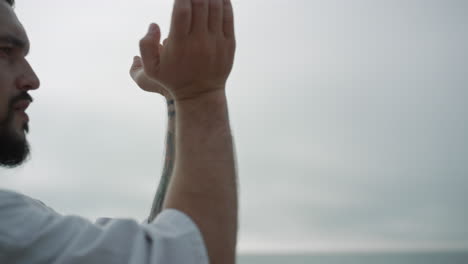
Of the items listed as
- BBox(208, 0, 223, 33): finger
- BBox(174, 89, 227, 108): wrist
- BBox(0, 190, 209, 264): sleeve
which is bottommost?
BBox(0, 190, 209, 264): sleeve

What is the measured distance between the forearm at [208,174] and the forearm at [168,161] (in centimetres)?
41

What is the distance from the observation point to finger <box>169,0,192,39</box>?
1.46 meters

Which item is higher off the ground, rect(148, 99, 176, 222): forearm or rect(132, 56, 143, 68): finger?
rect(132, 56, 143, 68): finger

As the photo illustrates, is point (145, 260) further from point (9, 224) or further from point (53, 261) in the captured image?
point (9, 224)

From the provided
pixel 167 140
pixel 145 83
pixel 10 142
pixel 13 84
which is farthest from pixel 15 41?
pixel 167 140

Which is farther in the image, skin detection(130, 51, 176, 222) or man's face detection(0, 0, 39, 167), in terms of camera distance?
skin detection(130, 51, 176, 222)

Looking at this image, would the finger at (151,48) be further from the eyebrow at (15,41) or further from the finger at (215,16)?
the eyebrow at (15,41)

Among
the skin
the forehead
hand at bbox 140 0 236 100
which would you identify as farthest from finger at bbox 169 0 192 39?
the forehead

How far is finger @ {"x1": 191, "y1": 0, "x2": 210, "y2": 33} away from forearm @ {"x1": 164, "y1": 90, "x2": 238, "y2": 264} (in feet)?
0.75

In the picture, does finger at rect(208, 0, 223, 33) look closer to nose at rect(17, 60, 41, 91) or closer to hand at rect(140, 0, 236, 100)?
hand at rect(140, 0, 236, 100)

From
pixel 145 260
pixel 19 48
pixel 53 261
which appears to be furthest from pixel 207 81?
pixel 19 48

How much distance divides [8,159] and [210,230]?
1.19 meters

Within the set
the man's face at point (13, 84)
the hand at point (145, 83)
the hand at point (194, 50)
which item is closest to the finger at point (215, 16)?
the hand at point (194, 50)

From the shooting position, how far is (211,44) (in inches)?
60.3
